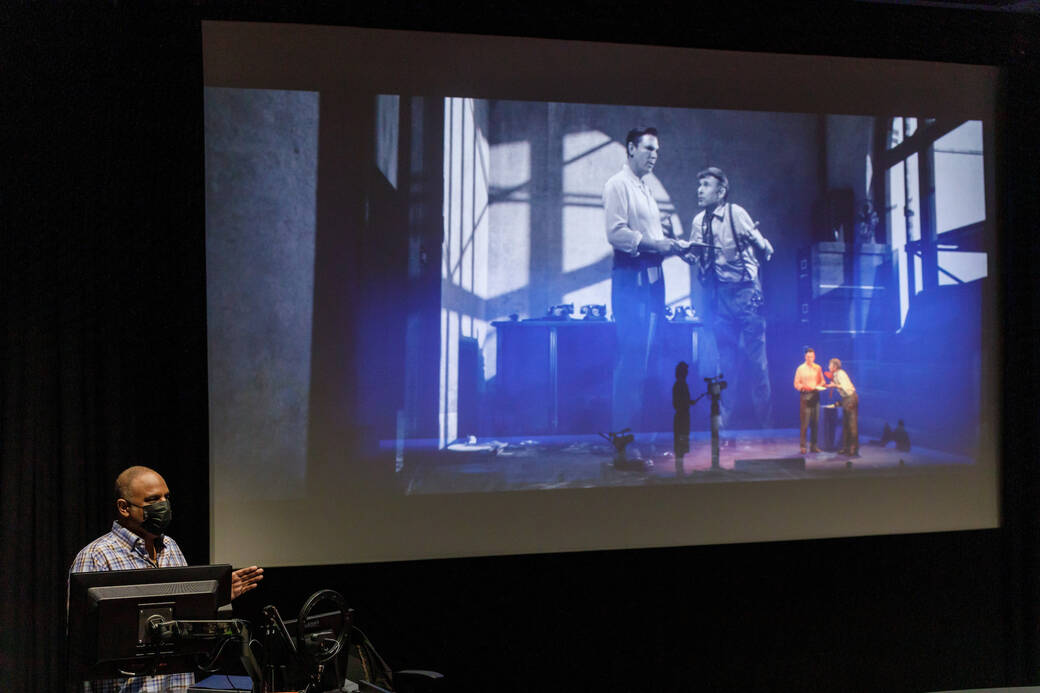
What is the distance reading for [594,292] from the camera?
13.4 feet

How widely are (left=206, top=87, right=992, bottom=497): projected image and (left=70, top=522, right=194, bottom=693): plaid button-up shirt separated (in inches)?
48.8

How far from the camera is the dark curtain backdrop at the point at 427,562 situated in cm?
354

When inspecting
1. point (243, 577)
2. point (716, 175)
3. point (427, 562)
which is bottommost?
point (427, 562)

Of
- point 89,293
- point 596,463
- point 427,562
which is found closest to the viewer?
point 89,293

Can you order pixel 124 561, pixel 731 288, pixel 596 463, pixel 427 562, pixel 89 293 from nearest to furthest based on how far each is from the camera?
pixel 124 561 < pixel 89 293 < pixel 427 562 < pixel 596 463 < pixel 731 288

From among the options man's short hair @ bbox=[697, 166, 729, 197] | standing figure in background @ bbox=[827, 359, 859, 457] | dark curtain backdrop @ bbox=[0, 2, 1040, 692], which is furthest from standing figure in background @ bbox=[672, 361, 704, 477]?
man's short hair @ bbox=[697, 166, 729, 197]

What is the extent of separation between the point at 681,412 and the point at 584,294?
31.7 inches

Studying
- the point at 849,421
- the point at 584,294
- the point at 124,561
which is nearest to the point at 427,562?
the point at 584,294

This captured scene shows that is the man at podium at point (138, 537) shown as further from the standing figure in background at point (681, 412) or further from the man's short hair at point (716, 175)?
the man's short hair at point (716, 175)

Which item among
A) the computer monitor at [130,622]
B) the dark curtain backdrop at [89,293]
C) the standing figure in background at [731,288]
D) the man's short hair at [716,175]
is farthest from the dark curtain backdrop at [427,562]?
the computer monitor at [130,622]

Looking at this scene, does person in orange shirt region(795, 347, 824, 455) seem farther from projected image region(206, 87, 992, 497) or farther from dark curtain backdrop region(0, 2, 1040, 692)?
dark curtain backdrop region(0, 2, 1040, 692)

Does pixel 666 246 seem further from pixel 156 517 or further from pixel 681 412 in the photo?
pixel 156 517

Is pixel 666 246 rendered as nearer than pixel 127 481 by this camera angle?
No

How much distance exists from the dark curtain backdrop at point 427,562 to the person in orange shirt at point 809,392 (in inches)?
24.5
